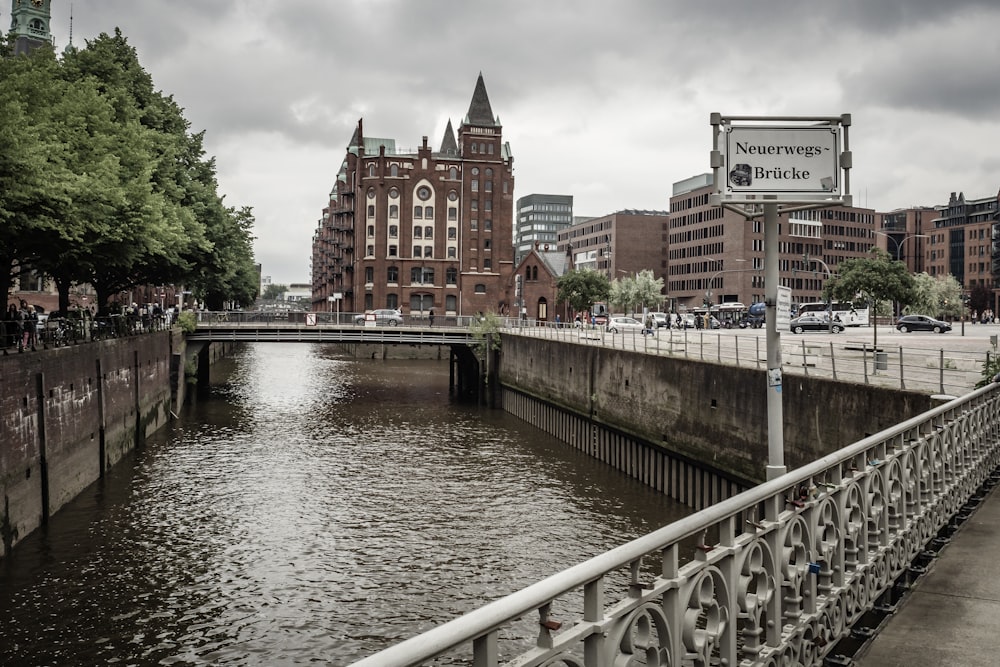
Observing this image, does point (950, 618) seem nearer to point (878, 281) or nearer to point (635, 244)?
point (878, 281)

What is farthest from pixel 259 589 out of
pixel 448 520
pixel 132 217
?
pixel 132 217

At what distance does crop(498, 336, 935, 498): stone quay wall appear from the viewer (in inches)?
728

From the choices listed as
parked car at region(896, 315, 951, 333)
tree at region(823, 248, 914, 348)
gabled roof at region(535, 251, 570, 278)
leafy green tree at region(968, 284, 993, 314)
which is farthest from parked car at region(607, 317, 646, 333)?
leafy green tree at region(968, 284, 993, 314)

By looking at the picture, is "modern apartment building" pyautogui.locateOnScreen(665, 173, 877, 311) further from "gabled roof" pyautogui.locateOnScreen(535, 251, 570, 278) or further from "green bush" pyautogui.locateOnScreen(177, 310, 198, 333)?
"green bush" pyautogui.locateOnScreen(177, 310, 198, 333)

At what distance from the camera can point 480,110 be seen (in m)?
101

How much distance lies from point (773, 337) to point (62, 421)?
21.0 meters

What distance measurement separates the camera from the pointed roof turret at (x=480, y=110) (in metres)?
101

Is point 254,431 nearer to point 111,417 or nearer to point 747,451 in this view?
point 111,417

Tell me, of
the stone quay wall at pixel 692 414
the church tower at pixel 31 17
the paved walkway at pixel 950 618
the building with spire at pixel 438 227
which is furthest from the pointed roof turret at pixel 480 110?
the paved walkway at pixel 950 618

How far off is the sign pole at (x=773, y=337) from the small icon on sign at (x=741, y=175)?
1.29 ft

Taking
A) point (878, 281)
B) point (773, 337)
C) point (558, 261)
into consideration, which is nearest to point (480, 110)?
point (558, 261)

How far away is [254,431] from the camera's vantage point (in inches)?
1495

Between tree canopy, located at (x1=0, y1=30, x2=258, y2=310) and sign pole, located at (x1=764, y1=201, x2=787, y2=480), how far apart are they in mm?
18859

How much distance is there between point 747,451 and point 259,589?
12900mm
